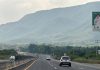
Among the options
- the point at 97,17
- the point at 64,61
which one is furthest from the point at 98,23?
the point at 64,61

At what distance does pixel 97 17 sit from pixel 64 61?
9855 millimetres

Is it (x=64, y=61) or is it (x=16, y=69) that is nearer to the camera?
(x=16, y=69)

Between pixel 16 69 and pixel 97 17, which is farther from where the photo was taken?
pixel 97 17

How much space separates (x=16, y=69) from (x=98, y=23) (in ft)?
111

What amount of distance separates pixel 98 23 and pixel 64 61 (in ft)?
30.2

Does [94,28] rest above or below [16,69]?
above

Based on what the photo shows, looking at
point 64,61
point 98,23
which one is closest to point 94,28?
point 98,23

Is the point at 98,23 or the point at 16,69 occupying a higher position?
the point at 98,23

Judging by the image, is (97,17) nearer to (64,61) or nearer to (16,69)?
(64,61)

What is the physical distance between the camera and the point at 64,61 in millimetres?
72000

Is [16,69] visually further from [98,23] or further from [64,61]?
[98,23]

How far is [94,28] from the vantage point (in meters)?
75.3

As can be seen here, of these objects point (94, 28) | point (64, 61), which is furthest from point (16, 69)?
point (94, 28)

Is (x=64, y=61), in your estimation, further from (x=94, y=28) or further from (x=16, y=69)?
(x=16, y=69)
